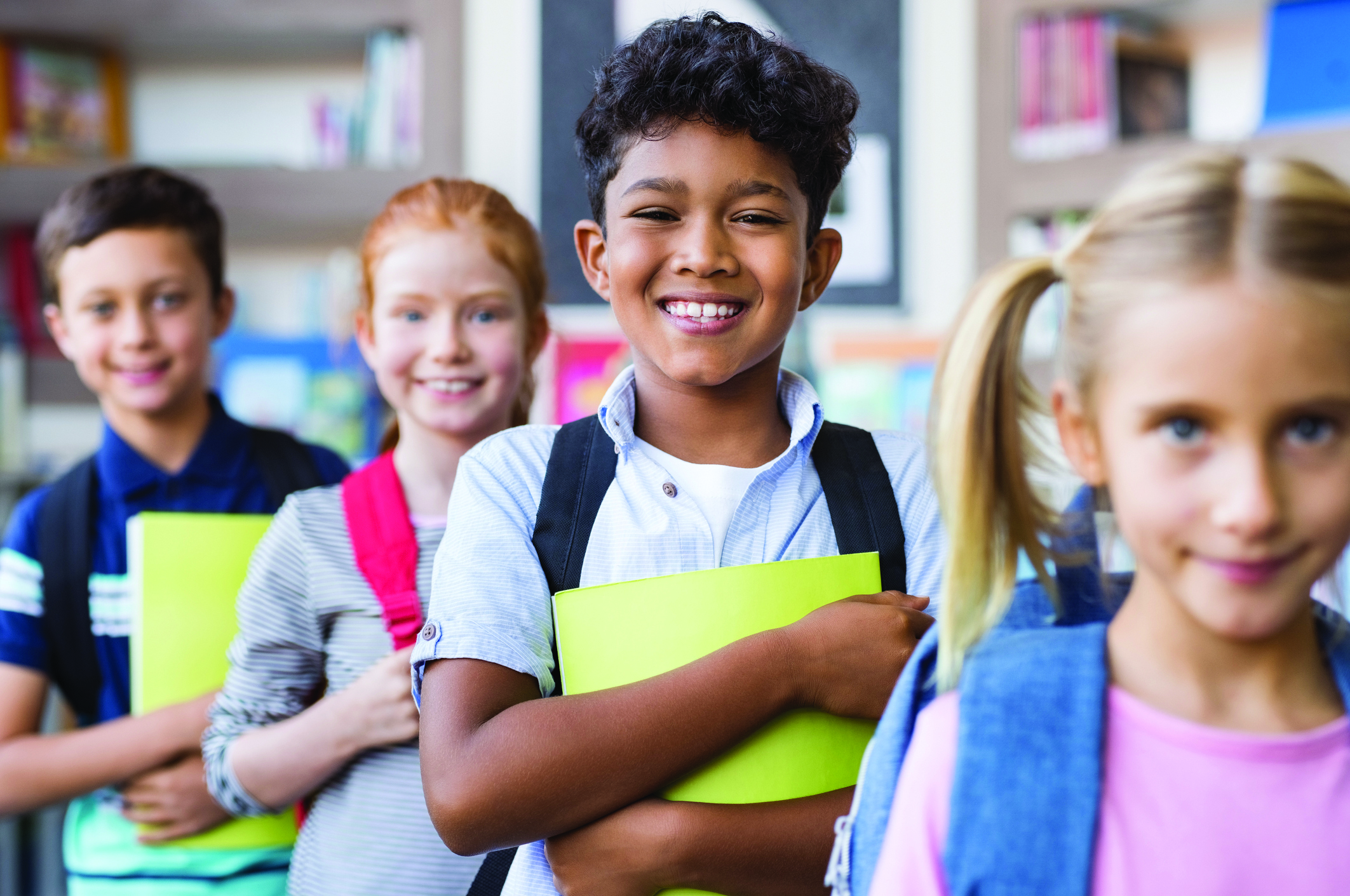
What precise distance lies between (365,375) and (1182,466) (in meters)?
2.64

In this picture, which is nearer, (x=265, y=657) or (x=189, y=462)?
(x=265, y=657)

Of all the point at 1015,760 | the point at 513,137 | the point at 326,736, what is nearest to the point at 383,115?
the point at 513,137

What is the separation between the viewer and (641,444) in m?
0.89

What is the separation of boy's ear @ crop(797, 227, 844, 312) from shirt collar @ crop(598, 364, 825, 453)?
0.25ft

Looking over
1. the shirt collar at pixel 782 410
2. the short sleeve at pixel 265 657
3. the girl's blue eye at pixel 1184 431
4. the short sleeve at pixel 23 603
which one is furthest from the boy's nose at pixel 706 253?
the short sleeve at pixel 23 603

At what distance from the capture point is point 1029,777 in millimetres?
577

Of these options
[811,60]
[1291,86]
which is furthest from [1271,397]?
[1291,86]

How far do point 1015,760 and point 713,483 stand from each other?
0.35m

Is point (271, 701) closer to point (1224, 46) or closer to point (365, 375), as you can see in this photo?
point (365, 375)

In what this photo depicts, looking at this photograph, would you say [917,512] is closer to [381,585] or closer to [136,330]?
[381,585]

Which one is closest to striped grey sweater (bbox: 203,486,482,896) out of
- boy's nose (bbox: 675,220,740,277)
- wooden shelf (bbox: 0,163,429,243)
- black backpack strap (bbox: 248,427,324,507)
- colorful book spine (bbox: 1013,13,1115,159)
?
black backpack strap (bbox: 248,427,324,507)

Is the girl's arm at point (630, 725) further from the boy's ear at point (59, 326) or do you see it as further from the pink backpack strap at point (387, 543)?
the boy's ear at point (59, 326)

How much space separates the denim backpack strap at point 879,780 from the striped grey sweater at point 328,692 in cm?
48

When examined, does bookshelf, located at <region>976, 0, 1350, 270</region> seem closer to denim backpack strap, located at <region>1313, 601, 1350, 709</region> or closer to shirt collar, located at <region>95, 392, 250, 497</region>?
shirt collar, located at <region>95, 392, 250, 497</region>
